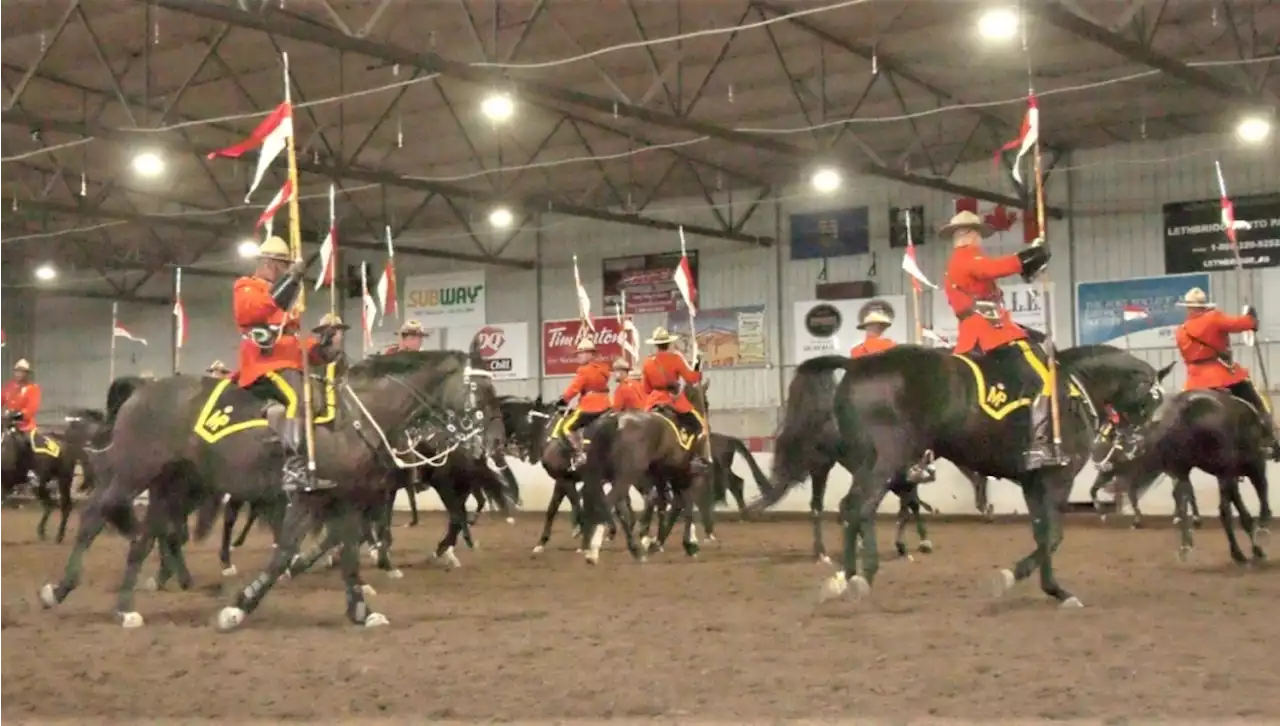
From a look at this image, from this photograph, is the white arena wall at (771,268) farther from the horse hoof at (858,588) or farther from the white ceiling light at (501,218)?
the horse hoof at (858,588)

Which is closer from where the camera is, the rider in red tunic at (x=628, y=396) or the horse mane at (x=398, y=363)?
the horse mane at (x=398, y=363)

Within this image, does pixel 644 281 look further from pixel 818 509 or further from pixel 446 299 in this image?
pixel 818 509

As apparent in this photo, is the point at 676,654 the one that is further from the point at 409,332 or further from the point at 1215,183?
the point at 1215,183

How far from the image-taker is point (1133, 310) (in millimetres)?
20750

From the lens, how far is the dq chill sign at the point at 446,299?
2811cm

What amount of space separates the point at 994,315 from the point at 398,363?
3851mm

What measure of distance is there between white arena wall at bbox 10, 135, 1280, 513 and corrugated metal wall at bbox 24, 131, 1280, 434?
0.08 feet

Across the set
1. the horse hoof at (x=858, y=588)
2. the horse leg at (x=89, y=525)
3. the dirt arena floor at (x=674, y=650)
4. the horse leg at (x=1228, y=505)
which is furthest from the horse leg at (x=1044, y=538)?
the horse leg at (x=89, y=525)

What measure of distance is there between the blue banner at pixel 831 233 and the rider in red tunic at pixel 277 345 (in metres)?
16.9

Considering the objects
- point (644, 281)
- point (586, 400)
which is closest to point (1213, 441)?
point (586, 400)

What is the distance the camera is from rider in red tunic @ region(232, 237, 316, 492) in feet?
24.4

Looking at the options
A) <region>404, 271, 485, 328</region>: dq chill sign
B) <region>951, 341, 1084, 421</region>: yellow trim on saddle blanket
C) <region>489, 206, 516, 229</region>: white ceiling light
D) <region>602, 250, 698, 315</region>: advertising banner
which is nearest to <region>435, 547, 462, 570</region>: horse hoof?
<region>951, 341, 1084, 421</region>: yellow trim on saddle blanket

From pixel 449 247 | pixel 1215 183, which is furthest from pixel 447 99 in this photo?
pixel 1215 183

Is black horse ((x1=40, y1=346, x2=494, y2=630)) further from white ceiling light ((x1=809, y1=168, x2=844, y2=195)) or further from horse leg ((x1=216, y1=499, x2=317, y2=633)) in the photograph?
white ceiling light ((x1=809, y1=168, x2=844, y2=195))
